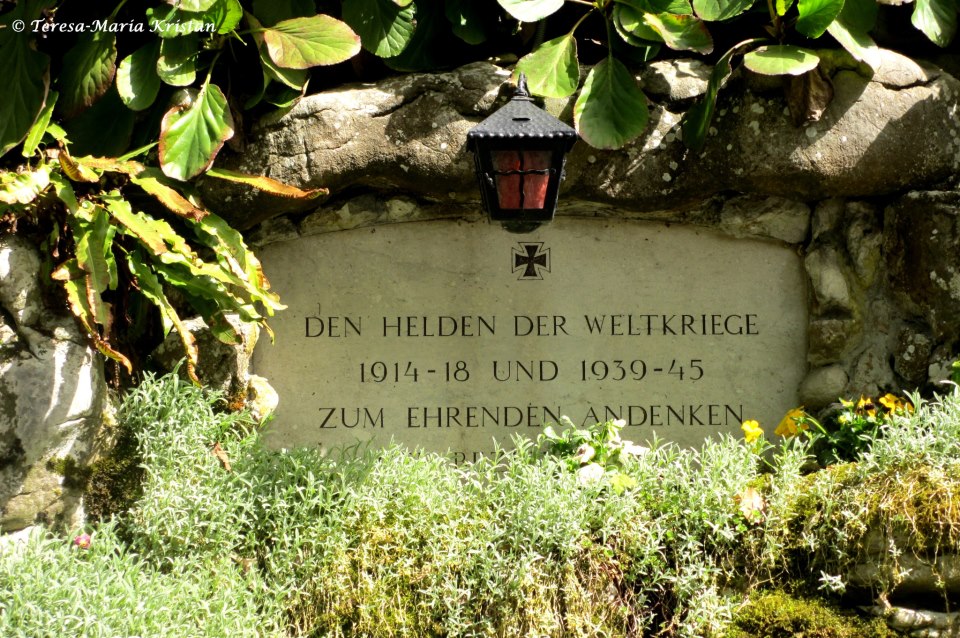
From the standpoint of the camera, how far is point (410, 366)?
455cm

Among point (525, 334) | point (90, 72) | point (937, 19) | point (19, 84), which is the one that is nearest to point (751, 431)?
point (525, 334)

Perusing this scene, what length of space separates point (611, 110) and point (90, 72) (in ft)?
6.83

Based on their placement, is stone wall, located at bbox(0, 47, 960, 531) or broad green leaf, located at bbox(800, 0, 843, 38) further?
stone wall, located at bbox(0, 47, 960, 531)

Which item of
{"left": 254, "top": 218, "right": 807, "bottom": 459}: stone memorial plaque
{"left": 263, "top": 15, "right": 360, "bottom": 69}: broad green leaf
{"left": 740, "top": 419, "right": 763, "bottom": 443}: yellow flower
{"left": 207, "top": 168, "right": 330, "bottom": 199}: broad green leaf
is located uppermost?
{"left": 263, "top": 15, "right": 360, "bottom": 69}: broad green leaf

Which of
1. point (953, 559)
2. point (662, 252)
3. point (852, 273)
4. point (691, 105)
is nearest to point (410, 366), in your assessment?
point (662, 252)

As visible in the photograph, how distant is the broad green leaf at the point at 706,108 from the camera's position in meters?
4.17

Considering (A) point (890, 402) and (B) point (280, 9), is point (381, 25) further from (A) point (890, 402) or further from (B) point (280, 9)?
(A) point (890, 402)

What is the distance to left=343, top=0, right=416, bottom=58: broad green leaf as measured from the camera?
4.41m

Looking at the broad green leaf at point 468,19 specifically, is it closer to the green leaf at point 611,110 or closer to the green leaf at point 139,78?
the green leaf at point 611,110

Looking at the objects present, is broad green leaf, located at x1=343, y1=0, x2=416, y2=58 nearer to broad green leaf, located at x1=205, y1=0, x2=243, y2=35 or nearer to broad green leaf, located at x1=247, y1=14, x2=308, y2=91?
broad green leaf, located at x1=247, y1=14, x2=308, y2=91

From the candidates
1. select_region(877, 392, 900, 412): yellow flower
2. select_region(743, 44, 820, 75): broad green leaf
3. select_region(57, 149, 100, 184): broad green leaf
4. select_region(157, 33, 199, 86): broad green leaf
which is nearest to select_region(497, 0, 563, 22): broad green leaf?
select_region(743, 44, 820, 75): broad green leaf

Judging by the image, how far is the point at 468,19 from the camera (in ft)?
14.8

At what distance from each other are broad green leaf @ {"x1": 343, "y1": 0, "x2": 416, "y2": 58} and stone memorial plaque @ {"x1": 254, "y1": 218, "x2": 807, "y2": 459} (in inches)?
29.8

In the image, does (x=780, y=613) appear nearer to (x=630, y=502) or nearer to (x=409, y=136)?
(x=630, y=502)
